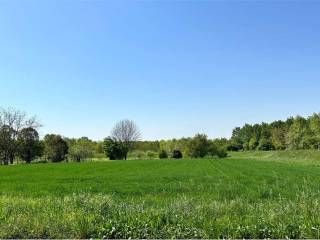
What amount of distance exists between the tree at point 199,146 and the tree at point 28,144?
5005 centimetres

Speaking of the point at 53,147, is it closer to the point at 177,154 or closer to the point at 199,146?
the point at 177,154

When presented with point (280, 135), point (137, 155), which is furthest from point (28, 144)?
point (280, 135)

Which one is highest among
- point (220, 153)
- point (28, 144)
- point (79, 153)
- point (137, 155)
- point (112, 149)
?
point (28, 144)

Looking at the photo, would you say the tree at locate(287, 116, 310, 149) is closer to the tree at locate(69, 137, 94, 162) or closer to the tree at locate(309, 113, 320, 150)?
the tree at locate(309, 113, 320, 150)

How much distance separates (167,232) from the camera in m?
7.40

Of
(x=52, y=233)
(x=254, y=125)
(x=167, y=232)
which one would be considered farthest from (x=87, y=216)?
(x=254, y=125)

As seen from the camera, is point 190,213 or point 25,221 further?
point 190,213

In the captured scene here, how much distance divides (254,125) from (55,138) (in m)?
88.5

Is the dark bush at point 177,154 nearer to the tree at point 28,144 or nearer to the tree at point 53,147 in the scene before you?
the tree at point 53,147

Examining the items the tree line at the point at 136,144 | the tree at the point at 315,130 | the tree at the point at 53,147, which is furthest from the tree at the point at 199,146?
the tree at the point at 53,147

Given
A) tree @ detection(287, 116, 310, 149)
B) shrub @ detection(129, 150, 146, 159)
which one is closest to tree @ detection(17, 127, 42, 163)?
shrub @ detection(129, 150, 146, 159)

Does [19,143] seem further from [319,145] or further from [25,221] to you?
[25,221]

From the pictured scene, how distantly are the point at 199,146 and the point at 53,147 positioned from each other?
47.3m

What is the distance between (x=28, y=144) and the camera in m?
110
